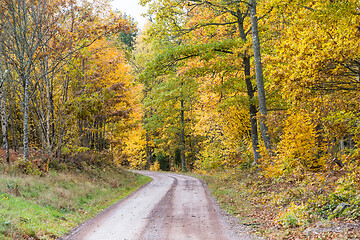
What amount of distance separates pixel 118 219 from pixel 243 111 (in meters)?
11.9

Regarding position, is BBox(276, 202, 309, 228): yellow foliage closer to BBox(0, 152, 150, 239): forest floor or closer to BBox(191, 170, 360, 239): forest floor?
BBox(191, 170, 360, 239): forest floor

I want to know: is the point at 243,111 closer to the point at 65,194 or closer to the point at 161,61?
the point at 161,61

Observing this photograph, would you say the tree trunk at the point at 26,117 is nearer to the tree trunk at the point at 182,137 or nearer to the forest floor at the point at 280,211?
the forest floor at the point at 280,211

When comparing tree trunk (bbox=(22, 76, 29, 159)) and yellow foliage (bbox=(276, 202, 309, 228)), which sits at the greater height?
tree trunk (bbox=(22, 76, 29, 159))

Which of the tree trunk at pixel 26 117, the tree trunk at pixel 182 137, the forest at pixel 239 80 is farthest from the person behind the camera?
the tree trunk at pixel 182 137

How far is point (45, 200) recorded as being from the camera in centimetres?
986

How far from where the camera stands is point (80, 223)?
8.80 meters

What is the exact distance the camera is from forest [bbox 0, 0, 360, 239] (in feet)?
24.4

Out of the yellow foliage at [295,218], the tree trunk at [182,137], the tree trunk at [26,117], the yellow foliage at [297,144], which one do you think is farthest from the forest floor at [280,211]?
the tree trunk at [182,137]

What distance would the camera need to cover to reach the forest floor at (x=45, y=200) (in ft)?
23.6

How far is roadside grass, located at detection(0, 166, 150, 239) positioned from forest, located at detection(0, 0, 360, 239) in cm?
132

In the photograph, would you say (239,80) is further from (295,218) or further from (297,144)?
(295,218)

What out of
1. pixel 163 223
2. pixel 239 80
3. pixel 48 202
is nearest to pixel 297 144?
pixel 163 223

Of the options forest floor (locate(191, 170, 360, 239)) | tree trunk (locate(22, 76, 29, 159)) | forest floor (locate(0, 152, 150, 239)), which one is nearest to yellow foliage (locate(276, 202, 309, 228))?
forest floor (locate(191, 170, 360, 239))
